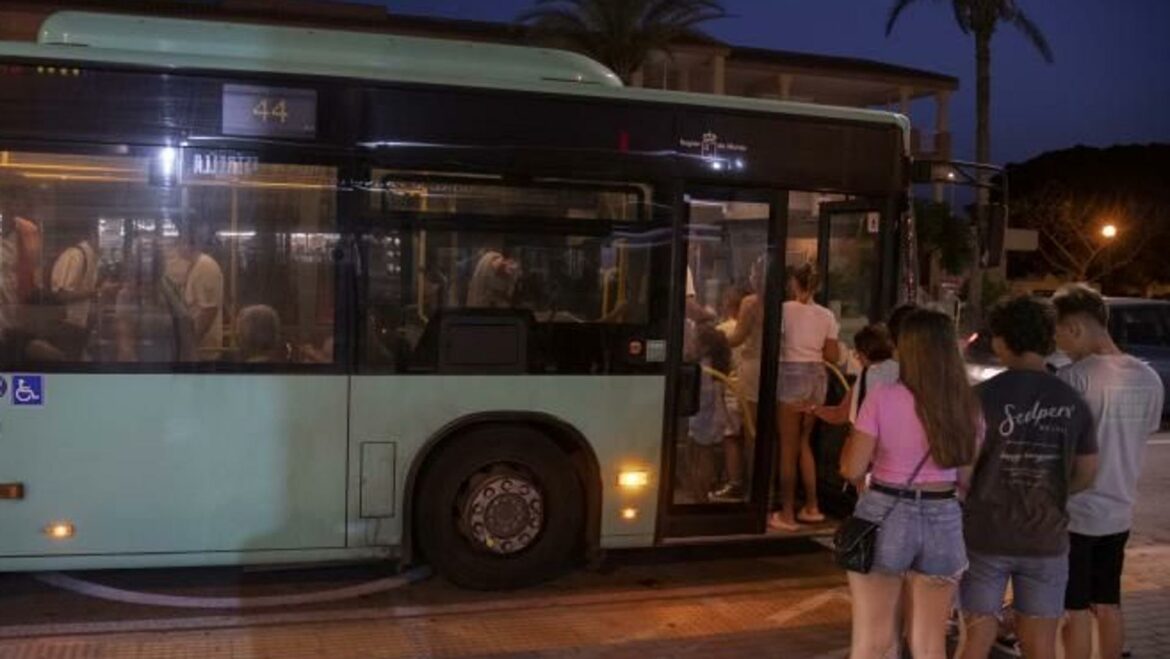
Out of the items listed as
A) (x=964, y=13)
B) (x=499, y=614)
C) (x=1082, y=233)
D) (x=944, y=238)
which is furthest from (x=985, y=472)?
(x=1082, y=233)

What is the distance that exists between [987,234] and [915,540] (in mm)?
3977

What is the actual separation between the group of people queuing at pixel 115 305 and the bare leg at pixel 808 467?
10.9 ft

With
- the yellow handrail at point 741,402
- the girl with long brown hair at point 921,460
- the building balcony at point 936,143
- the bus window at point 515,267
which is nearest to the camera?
the girl with long brown hair at point 921,460

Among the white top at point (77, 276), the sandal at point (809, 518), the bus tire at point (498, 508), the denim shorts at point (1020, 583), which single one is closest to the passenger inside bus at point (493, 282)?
the bus tire at point (498, 508)

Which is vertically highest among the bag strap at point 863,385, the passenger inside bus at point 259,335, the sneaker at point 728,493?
the passenger inside bus at point 259,335

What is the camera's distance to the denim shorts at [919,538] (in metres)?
3.99

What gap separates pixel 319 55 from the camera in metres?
6.23

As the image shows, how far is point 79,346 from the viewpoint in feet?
19.1

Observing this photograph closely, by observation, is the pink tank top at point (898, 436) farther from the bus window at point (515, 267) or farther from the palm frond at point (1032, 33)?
the palm frond at point (1032, 33)

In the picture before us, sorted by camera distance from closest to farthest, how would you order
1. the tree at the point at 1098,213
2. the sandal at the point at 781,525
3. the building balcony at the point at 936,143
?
1. the sandal at the point at 781,525
2. the building balcony at the point at 936,143
3. the tree at the point at 1098,213

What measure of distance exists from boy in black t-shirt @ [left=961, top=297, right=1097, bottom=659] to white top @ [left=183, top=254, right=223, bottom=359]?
382cm

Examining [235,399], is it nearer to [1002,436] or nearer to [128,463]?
[128,463]

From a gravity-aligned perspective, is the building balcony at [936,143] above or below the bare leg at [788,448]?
above

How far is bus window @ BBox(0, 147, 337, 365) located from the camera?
18.9 feet
